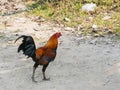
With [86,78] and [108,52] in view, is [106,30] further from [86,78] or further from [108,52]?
[86,78]

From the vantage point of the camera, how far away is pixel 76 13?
10.5m

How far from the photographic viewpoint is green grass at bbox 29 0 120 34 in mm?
9641

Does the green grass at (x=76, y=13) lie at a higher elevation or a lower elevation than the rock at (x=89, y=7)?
lower

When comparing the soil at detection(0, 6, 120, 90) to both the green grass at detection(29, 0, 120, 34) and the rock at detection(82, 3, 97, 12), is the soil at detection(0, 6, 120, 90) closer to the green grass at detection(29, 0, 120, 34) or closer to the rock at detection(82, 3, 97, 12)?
the green grass at detection(29, 0, 120, 34)

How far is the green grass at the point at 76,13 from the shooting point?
31.6 feet

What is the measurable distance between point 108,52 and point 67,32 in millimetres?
1794

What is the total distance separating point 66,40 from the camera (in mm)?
8758

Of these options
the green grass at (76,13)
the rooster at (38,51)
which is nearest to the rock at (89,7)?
the green grass at (76,13)

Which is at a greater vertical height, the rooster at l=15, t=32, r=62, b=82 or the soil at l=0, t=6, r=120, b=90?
the rooster at l=15, t=32, r=62, b=82

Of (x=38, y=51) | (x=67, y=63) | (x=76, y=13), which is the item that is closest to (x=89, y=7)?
(x=76, y=13)

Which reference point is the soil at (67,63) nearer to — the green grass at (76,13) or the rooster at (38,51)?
the rooster at (38,51)

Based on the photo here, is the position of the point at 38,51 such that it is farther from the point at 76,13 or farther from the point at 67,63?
the point at 76,13

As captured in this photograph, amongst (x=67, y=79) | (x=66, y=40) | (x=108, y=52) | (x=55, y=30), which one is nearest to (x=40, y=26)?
(x=55, y=30)

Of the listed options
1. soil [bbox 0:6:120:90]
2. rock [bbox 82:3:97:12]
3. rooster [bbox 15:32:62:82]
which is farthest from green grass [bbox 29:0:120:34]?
rooster [bbox 15:32:62:82]
